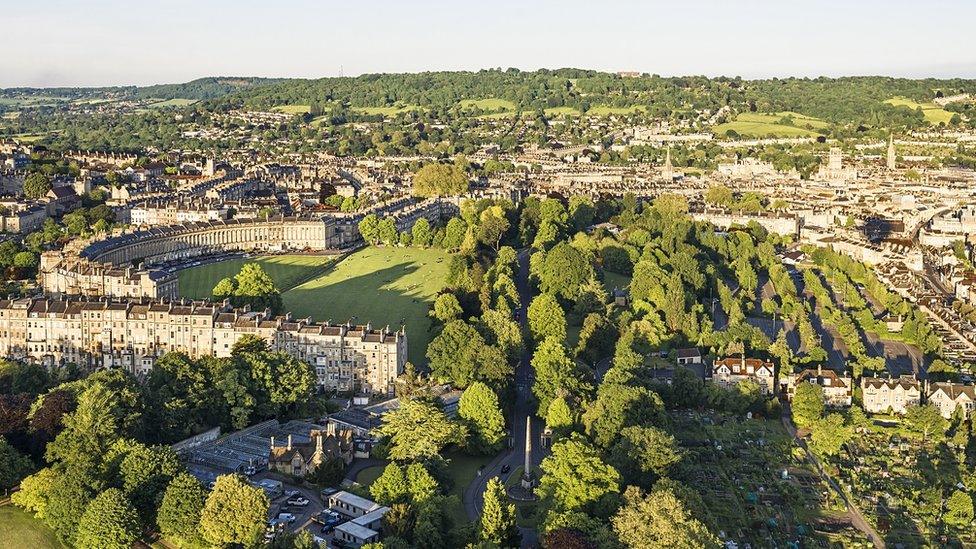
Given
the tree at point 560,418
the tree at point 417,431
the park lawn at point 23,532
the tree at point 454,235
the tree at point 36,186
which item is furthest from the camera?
the tree at point 36,186

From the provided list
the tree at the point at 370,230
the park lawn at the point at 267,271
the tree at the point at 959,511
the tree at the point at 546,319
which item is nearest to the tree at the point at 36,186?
the park lawn at the point at 267,271

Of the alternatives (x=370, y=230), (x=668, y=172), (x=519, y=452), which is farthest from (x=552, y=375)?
(x=668, y=172)

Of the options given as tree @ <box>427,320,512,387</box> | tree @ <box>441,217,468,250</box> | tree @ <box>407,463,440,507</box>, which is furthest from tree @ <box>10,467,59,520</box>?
tree @ <box>441,217,468,250</box>

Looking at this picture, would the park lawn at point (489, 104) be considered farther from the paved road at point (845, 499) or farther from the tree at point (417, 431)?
the tree at point (417, 431)

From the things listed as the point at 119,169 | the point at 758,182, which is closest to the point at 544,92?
the point at 758,182

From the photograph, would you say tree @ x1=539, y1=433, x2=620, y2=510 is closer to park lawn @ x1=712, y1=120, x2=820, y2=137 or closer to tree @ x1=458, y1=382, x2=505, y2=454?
tree @ x1=458, y1=382, x2=505, y2=454

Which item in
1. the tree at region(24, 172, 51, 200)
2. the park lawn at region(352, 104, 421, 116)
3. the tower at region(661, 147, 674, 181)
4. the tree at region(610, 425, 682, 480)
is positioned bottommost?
the tree at region(610, 425, 682, 480)
